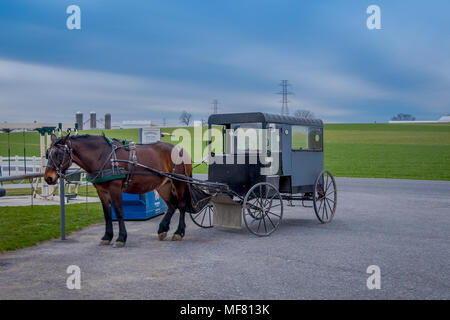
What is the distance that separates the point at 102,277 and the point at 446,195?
48.7 ft

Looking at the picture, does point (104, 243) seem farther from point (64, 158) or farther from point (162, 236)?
point (64, 158)

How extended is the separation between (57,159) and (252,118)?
4.09 m

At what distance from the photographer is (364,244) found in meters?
8.59

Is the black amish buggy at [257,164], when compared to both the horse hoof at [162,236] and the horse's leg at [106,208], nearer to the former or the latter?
the horse hoof at [162,236]

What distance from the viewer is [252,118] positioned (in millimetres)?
9852

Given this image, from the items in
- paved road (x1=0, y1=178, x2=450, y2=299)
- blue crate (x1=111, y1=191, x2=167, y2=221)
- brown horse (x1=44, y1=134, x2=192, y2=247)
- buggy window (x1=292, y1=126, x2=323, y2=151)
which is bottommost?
paved road (x1=0, y1=178, x2=450, y2=299)

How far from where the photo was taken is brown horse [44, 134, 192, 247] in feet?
26.2

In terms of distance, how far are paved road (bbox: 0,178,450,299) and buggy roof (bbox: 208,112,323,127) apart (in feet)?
8.01

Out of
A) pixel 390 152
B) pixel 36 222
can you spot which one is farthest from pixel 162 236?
pixel 390 152

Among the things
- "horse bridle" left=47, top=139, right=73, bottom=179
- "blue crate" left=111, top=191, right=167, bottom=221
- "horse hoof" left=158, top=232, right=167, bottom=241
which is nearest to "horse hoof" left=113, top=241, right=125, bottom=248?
"horse hoof" left=158, top=232, right=167, bottom=241

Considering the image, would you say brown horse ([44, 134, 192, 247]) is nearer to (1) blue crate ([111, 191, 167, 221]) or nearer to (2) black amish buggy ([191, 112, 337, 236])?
(2) black amish buggy ([191, 112, 337, 236])

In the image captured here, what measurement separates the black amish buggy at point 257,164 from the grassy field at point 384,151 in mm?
3195

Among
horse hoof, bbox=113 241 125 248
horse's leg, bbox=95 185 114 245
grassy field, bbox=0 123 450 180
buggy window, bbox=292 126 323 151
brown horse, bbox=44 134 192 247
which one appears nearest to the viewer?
brown horse, bbox=44 134 192 247

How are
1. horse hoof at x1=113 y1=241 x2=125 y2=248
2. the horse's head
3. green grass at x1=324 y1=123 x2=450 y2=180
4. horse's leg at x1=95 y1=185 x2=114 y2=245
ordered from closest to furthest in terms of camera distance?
the horse's head, horse hoof at x1=113 y1=241 x2=125 y2=248, horse's leg at x1=95 y1=185 x2=114 y2=245, green grass at x1=324 y1=123 x2=450 y2=180
